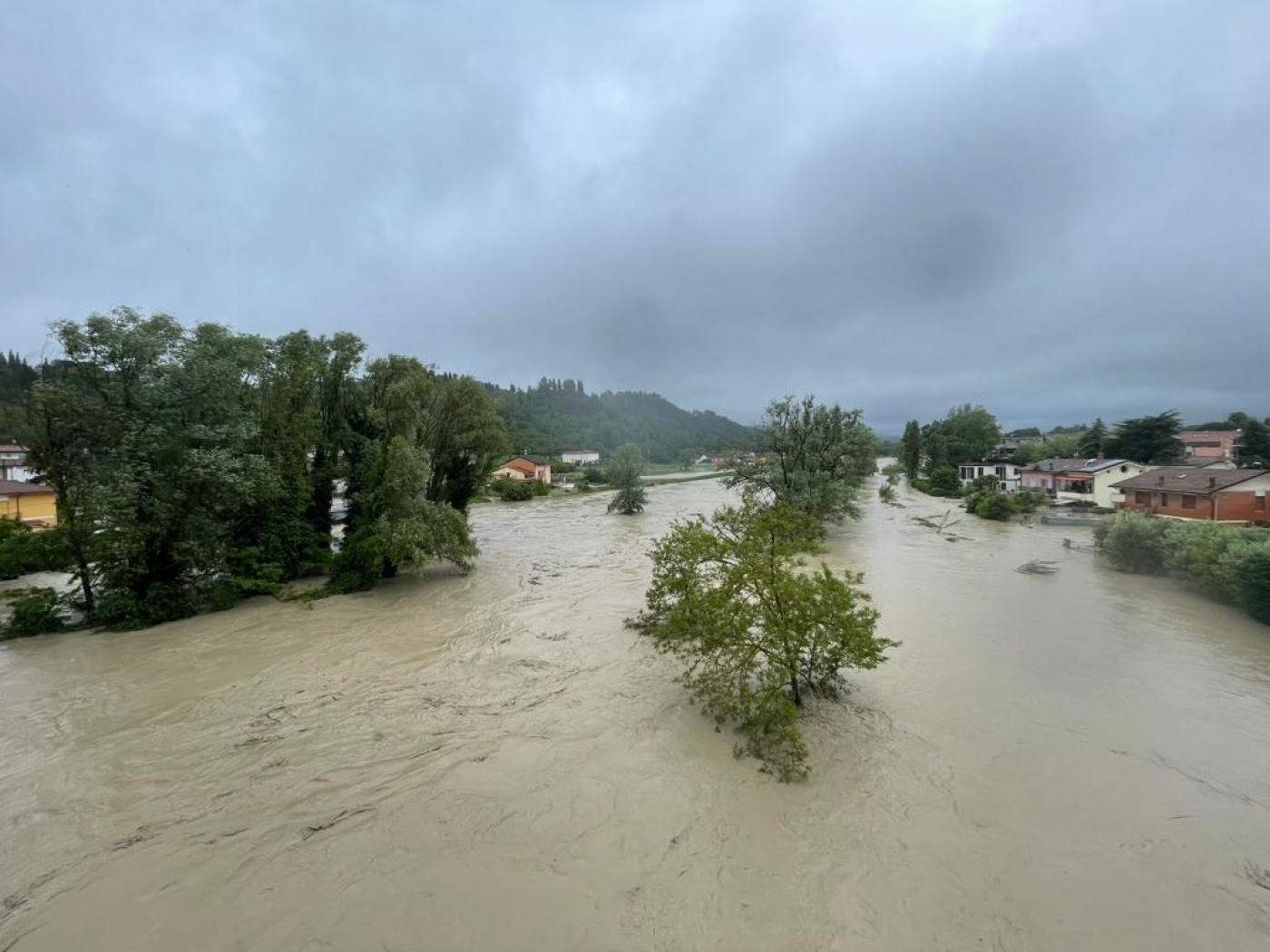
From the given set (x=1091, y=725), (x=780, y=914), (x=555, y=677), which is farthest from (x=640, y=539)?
(x=780, y=914)

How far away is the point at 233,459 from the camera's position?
13.1 meters

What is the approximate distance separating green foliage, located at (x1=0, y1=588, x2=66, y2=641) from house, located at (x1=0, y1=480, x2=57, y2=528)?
17.3 m

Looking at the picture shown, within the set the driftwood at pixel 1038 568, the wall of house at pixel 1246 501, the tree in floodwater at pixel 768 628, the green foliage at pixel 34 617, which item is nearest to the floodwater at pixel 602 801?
the tree in floodwater at pixel 768 628

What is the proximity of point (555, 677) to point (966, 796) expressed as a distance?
620cm

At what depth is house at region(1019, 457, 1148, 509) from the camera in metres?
37.2

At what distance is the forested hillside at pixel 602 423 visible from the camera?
99688mm

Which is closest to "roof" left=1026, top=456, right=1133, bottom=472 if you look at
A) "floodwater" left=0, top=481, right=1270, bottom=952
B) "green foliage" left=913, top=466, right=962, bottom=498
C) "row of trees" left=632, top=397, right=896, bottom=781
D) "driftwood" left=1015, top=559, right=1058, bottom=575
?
"green foliage" left=913, top=466, right=962, bottom=498

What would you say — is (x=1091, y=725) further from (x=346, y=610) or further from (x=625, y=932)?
(x=346, y=610)

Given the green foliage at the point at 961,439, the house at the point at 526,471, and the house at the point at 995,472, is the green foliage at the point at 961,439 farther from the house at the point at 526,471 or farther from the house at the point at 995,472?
the house at the point at 526,471

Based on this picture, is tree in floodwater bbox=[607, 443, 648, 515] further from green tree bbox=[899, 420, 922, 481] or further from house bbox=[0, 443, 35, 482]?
green tree bbox=[899, 420, 922, 481]

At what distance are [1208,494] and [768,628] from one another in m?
32.0

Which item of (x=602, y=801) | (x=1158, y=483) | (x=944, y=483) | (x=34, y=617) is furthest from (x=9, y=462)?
(x=944, y=483)

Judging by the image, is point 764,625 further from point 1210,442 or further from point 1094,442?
point 1210,442

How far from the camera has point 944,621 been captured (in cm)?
1242
